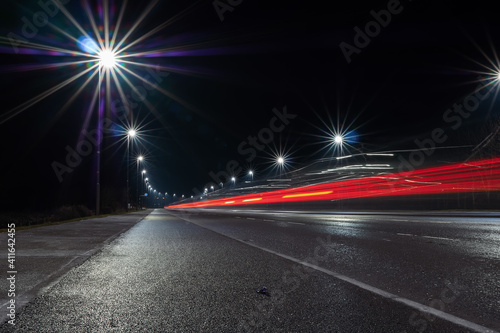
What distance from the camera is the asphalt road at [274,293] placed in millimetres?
3299

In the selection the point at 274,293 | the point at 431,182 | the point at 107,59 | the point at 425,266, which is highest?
the point at 107,59

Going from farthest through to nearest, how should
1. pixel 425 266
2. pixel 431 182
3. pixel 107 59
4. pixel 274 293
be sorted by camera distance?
pixel 431 182
pixel 107 59
pixel 425 266
pixel 274 293

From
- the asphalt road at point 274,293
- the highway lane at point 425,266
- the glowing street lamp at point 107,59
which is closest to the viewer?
the asphalt road at point 274,293

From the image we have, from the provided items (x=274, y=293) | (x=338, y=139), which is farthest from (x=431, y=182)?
(x=274, y=293)

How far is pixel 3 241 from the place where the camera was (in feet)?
31.2

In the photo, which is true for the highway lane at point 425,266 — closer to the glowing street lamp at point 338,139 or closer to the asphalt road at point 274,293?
the asphalt road at point 274,293

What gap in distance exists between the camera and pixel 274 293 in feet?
14.3

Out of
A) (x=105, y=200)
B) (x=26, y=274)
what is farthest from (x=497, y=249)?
(x=105, y=200)

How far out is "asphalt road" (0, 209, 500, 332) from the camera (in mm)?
3299

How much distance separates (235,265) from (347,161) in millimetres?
35832

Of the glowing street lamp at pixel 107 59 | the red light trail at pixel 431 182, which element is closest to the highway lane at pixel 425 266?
the glowing street lamp at pixel 107 59

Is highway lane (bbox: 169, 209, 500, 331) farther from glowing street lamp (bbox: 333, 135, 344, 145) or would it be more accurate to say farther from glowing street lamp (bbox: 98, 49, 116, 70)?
glowing street lamp (bbox: 333, 135, 344, 145)

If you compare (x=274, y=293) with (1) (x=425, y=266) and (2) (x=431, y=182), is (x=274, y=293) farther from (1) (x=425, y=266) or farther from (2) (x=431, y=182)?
(2) (x=431, y=182)

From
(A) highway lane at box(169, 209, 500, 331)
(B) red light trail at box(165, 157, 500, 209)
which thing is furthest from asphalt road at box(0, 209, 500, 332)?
(B) red light trail at box(165, 157, 500, 209)
